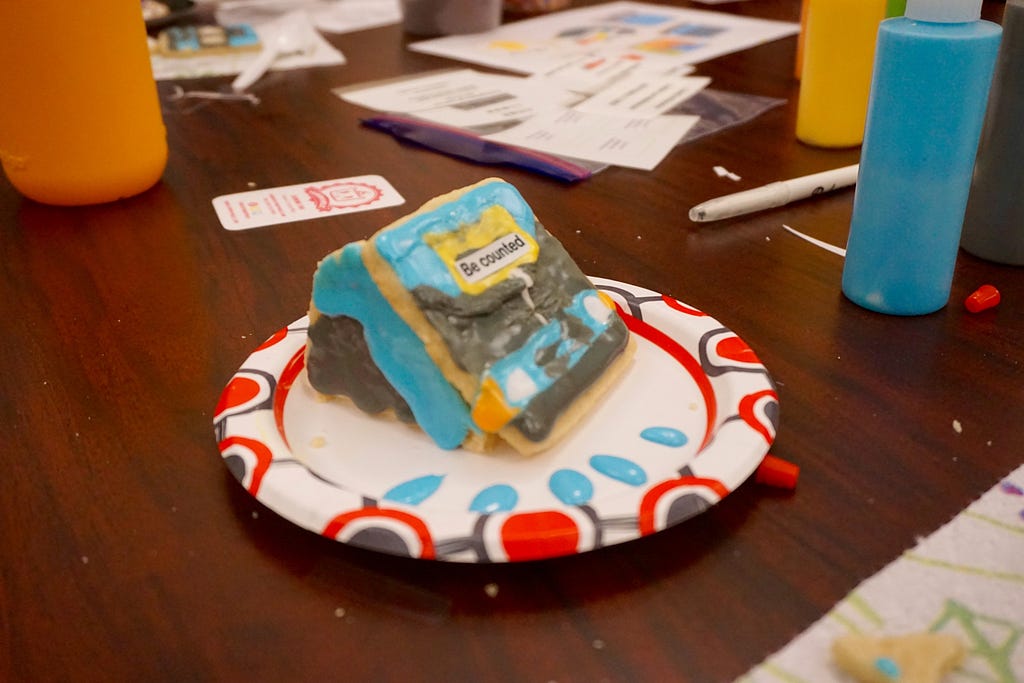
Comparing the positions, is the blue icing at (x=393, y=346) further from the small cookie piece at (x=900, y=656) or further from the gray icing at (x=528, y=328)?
the small cookie piece at (x=900, y=656)

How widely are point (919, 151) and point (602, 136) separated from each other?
17.4 inches

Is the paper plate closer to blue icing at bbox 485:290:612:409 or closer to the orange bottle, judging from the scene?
blue icing at bbox 485:290:612:409

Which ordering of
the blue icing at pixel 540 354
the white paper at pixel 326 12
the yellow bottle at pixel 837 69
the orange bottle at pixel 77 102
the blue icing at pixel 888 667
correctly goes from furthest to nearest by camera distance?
1. the white paper at pixel 326 12
2. the yellow bottle at pixel 837 69
3. the orange bottle at pixel 77 102
4. the blue icing at pixel 540 354
5. the blue icing at pixel 888 667

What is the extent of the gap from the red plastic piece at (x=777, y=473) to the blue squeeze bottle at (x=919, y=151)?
8.4 inches

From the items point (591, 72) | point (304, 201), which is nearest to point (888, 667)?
point (304, 201)

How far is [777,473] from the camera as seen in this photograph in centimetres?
43

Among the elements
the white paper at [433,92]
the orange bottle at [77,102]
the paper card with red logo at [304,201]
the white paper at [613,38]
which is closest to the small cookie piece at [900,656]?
the paper card with red logo at [304,201]

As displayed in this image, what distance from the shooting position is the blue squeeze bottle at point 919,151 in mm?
514

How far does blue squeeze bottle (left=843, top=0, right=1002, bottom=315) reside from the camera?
0.51 meters

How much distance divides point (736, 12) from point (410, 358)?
1.24 m

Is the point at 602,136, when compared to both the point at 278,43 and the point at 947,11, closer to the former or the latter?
the point at 947,11

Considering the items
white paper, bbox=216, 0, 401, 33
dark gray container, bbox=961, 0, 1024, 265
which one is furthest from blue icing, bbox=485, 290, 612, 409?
white paper, bbox=216, 0, 401, 33

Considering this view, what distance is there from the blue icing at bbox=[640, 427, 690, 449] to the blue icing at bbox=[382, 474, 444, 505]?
0.11 meters

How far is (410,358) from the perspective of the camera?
17.5 inches
